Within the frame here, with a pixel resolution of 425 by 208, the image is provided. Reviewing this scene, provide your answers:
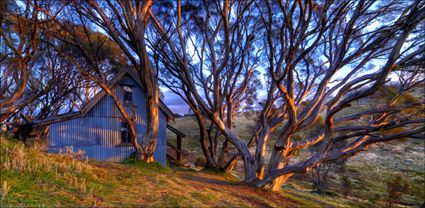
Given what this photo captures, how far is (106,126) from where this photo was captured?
18109 millimetres

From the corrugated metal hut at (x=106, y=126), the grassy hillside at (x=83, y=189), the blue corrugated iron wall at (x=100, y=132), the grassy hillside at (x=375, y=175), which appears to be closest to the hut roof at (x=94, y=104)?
the corrugated metal hut at (x=106, y=126)

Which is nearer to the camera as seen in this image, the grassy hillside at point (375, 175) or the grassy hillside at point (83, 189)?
the grassy hillside at point (83, 189)

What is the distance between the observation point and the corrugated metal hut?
17.3m

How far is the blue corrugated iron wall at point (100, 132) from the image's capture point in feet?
57.1

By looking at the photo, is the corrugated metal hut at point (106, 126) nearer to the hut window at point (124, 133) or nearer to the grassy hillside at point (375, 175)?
the hut window at point (124, 133)

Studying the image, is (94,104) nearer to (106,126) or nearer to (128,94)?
(106,126)

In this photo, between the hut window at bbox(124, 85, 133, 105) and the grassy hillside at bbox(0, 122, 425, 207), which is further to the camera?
the hut window at bbox(124, 85, 133, 105)

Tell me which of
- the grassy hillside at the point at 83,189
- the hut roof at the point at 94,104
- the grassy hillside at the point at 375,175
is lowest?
the grassy hillside at the point at 375,175

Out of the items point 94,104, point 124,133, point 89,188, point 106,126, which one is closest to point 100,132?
point 106,126

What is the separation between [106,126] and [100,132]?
51 centimetres

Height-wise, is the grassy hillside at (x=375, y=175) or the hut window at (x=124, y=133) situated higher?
the hut window at (x=124, y=133)

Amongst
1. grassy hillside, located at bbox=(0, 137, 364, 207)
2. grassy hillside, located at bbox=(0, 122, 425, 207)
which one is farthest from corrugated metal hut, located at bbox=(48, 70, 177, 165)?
grassy hillside, located at bbox=(0, 137, 364, 207)

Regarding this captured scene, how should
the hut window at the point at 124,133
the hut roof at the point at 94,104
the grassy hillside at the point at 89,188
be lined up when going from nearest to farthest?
the grassy hillside at the point at 89,188, the hut roof at the point at 94,104, the hut window at the point at 124,133

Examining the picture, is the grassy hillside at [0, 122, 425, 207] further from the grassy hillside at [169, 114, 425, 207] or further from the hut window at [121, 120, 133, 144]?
the grassy hillside at [169, 114, 425, 207]
